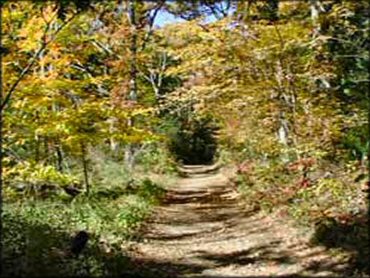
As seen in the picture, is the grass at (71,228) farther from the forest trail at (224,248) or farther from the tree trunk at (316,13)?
the tree trunk at (316,13)

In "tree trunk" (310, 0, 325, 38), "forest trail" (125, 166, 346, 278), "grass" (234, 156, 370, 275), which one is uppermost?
"tree trunk" (310, 0, 325, 38)

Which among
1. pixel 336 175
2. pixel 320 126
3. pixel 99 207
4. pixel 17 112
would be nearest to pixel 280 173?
pixel 320 126

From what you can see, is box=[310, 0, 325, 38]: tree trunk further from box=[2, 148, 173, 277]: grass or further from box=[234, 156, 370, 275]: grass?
box=[2, 148, 173, 277]: grass

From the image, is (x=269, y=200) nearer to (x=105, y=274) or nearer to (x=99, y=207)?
(x=99, y=207)

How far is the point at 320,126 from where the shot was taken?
45.6ft

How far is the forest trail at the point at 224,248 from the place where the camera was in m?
9.32

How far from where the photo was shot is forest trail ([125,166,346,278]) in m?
9.32

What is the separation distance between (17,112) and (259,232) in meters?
5.87

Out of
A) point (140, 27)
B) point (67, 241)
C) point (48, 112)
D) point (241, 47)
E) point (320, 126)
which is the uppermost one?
point (140, 27)

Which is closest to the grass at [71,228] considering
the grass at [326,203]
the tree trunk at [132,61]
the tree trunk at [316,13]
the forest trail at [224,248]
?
the forest trail at [224,248]

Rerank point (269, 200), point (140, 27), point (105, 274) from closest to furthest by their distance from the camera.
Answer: point (105, 274) → point (269, 200) → point (140, 27)

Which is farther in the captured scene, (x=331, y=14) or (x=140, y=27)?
(x=140, y=27)

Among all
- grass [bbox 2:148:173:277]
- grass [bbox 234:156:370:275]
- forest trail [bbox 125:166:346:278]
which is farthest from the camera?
grass [bbox 234:156:370:275]

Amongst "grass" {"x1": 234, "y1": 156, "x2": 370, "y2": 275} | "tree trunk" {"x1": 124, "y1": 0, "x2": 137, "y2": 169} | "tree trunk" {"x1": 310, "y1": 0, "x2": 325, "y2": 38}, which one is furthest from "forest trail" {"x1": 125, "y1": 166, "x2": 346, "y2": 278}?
"tree trunk" {"x1": 124, "y1": 0, "x2": 137, "y2": 169}
